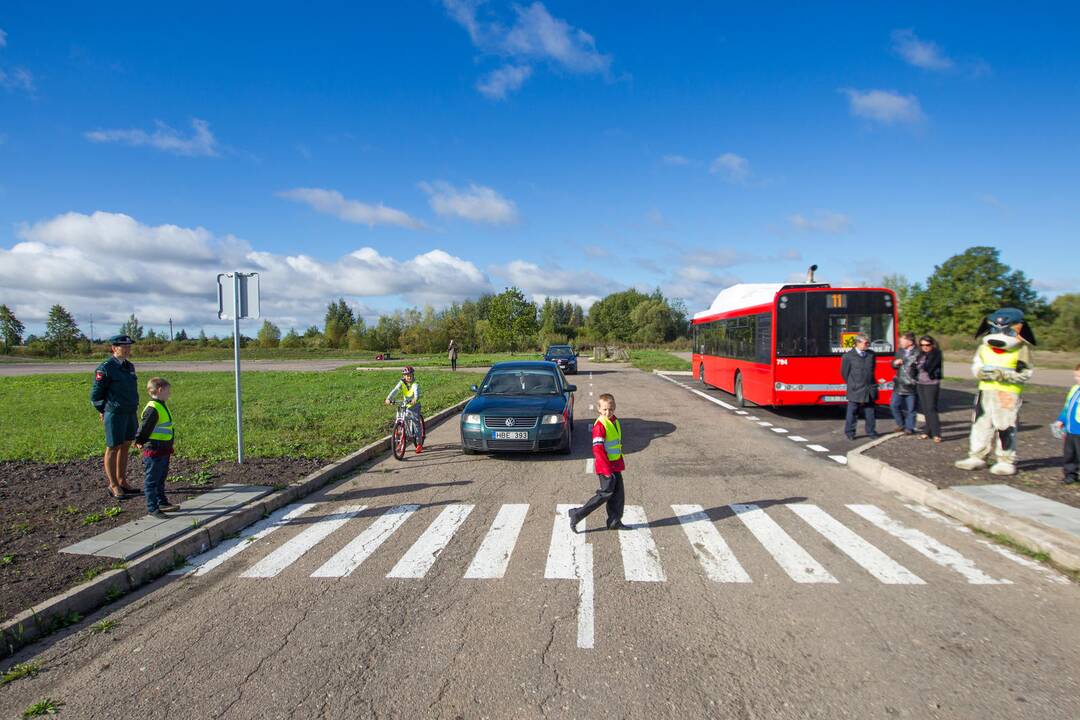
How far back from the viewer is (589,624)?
408cm

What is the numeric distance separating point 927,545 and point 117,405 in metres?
8.69

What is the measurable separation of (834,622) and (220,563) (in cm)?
506

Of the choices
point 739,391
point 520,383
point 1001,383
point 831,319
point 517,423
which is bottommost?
point 739,391

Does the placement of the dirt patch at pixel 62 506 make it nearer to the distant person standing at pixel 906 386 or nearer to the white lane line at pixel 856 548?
the white lane line at pixel 856 548

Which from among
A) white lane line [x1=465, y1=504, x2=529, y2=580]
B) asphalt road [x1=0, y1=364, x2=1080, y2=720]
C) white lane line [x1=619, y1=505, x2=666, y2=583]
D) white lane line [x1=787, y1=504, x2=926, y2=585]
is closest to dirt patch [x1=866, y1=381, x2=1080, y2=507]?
asphalt road [x1=0, y1=364, x2=1080, y2=720]

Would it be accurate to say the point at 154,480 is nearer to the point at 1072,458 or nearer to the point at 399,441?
the point at 399,441

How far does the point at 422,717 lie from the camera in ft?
10.2

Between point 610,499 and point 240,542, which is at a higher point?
point 610,499

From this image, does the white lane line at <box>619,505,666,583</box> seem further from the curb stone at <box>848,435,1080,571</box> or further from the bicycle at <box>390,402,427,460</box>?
the bicycle at <box>390,402,427,460</box>

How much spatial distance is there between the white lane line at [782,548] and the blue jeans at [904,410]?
20.5 ft

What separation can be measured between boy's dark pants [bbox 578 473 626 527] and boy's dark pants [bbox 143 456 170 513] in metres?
4.45

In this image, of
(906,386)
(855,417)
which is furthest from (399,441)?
(906,386)

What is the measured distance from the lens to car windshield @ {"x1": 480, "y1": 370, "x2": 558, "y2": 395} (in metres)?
11.0

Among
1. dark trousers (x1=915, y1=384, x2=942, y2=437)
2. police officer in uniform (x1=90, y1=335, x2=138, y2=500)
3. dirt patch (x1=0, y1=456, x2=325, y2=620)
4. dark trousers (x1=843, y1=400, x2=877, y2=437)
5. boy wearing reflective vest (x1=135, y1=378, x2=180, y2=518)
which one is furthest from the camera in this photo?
dark trousers (x1=843, y1=400, x2=877, y2=437)
